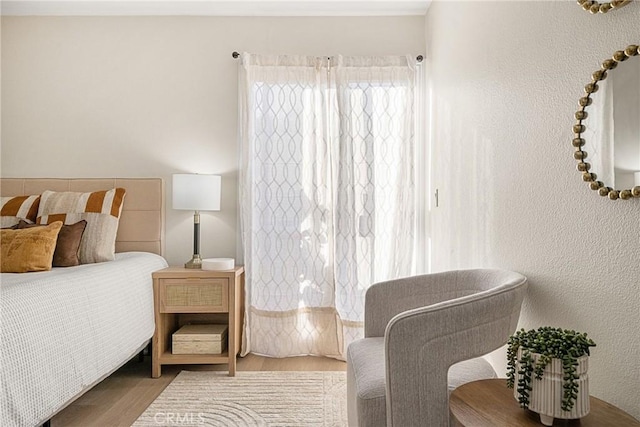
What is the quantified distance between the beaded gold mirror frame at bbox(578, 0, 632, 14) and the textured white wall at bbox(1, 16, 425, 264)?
7.55 feet

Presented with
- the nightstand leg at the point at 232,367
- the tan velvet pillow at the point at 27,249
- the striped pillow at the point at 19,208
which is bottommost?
the nightstand leg at the point at 232,367

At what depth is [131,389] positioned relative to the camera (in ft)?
9.61

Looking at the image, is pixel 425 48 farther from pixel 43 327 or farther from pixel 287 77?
pixel 43 327

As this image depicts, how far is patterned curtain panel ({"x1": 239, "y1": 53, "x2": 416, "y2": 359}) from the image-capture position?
3533 mm

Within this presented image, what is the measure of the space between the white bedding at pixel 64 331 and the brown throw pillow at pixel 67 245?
117mm

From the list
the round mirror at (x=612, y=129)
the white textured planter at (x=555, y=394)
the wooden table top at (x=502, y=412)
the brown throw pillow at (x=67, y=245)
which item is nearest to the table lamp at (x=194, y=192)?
the brown throw pillow at (x=67, y=245)

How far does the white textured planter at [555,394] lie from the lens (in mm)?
1207

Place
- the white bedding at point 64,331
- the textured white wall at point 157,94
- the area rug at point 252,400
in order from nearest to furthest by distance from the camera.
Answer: the white bedding at point 64,331, the area rug at point 252,400, the textured white wall at point 157,94

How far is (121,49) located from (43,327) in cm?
235

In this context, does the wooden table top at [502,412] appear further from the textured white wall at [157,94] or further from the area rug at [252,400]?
the textured white wall at [157,94]

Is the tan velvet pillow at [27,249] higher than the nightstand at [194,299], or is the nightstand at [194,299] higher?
the tan velvet pillow at [27,249]

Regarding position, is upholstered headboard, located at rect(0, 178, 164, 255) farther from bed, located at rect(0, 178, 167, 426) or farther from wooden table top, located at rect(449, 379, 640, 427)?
wooden table top, located at rect(449, 379, 640, 427)

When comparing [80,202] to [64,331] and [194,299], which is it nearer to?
[194,299]

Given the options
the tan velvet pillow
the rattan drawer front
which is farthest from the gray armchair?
the tan velvet pillow
